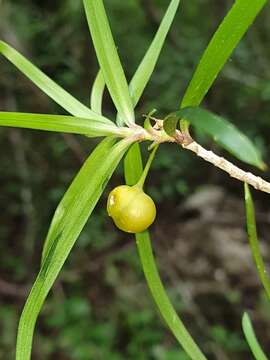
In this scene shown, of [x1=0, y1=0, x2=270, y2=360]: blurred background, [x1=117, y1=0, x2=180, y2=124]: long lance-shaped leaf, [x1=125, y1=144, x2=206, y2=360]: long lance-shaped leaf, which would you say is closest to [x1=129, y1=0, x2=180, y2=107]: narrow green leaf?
[x1=117, y1=0, x2=180, y2=124]: long lance-shaped leaf

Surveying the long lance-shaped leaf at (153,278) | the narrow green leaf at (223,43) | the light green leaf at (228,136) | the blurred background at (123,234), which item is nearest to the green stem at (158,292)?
the long lance-shaped leaf at (153,278)

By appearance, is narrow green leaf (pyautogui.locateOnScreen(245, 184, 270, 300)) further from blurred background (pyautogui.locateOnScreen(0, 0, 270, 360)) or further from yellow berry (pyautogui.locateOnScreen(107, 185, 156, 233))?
blurred background (pyautogui.locateOnScreen(0, 0, 270, 360))

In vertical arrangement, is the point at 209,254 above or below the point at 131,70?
below

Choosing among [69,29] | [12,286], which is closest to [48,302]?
[12,286]

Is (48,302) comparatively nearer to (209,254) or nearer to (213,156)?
(209,254)

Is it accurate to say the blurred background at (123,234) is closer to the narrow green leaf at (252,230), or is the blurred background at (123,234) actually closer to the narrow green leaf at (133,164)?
the narrow green leaf at (133,164)

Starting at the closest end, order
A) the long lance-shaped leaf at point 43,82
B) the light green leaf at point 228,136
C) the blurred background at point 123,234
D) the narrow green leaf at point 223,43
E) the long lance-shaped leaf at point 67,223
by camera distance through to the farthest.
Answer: the light green leaf at point 228,136, the narrow green leaf at point 223,43, the long lance-shaped leaf at point 67,223, the long lance-shaped leaf at point 43,82, the blurred background at point 123,234
